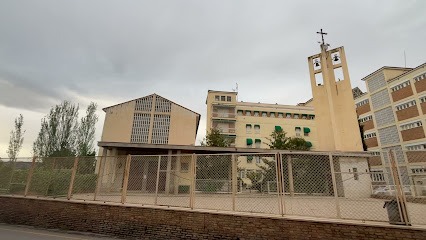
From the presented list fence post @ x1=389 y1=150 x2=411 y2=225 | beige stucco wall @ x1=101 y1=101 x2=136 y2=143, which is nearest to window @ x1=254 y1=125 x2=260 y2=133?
beige stucco wall @ x1=101 y1=101 x2=136 y2=143

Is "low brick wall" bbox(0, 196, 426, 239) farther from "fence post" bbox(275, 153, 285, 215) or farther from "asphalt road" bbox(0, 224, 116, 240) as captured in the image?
"fence post" bbox(275, 153, 285, 215)

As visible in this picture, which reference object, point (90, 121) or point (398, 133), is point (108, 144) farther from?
point (398, 133)

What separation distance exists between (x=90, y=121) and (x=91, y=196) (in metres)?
29.2

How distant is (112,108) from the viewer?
26.2 m

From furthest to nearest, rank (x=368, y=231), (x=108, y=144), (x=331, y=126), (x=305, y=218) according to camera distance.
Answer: (x=331, y=126), (x=108, y=144), (x=305, y=218), (x=368, y=231)

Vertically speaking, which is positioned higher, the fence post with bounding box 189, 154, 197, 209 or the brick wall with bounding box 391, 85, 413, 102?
the brick wall with bounding box 391, 85, 413, 102

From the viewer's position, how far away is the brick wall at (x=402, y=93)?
31.2 m

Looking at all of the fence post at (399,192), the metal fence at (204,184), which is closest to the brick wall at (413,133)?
the metal fence at (204,184)

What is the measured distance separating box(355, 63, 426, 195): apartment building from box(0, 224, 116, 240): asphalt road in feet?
103

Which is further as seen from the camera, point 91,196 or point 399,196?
point 91,196

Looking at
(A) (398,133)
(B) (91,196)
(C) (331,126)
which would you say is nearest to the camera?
(B) (91,196)

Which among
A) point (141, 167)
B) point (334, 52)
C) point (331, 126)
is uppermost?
point (334, 52)

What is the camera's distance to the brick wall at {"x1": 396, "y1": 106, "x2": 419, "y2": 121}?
99.5 feet

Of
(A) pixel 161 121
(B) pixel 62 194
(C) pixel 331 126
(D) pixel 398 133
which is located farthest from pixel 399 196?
(D) pixel 398 133
